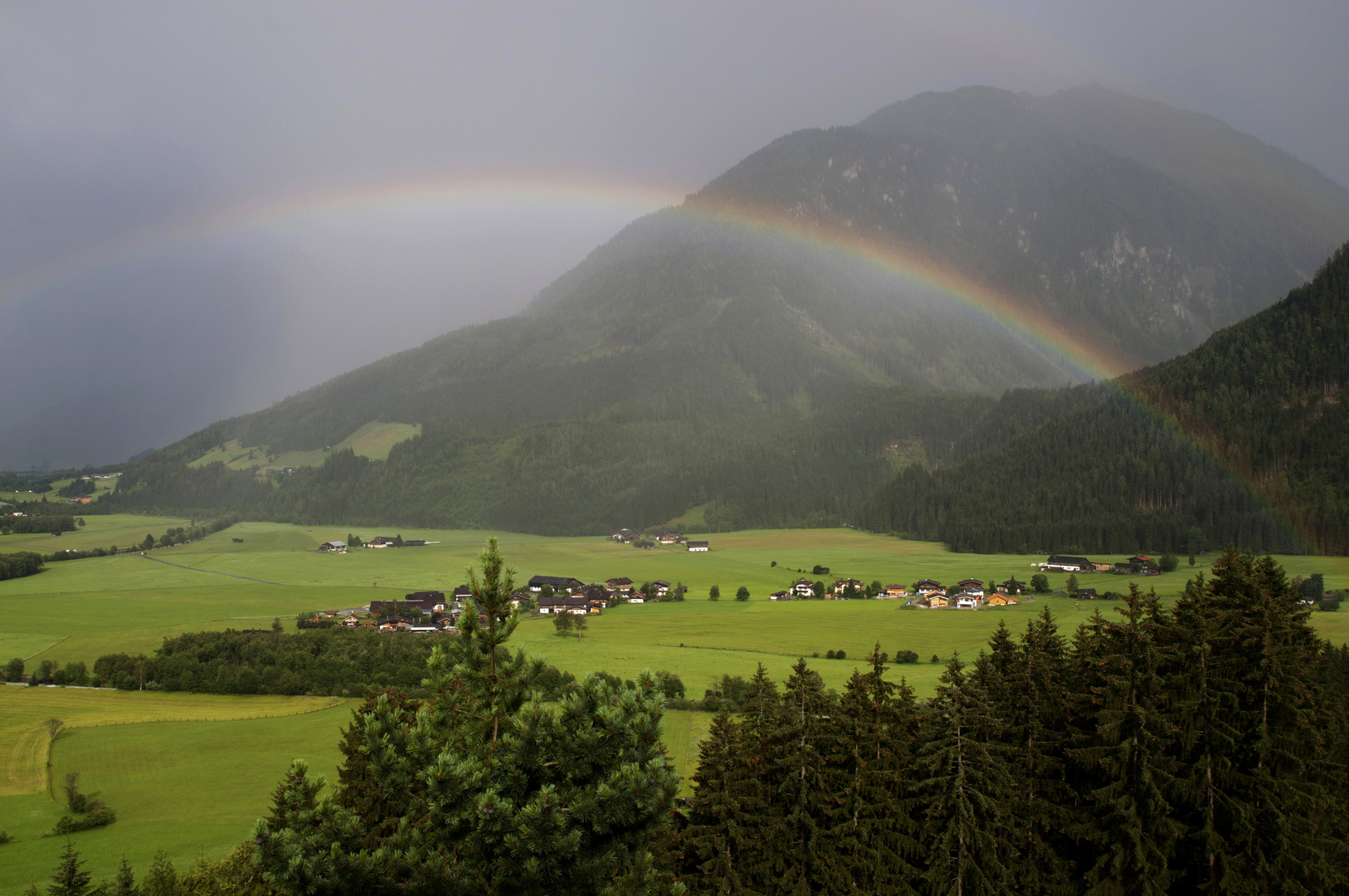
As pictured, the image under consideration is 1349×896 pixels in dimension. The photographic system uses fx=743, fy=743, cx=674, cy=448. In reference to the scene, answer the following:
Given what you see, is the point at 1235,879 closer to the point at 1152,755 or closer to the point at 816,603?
the point at 1152,755

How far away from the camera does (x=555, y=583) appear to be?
336ft

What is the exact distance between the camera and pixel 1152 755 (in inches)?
845

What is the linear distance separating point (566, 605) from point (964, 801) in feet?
229

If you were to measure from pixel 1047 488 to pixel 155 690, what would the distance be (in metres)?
136

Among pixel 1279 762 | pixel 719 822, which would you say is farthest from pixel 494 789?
pixel 1279 762

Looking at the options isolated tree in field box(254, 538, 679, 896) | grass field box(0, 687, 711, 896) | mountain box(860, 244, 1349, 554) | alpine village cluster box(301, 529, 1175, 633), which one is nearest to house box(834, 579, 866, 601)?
alpine village cluster box(301, 529, 1175, 633)

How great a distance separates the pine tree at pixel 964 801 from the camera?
2194 cm

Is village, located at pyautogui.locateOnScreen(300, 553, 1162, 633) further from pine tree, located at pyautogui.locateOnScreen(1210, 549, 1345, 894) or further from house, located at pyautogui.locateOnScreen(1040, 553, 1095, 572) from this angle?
pine tree, located at pyautogui.locateOnScreen(1210, 549, 1345, 894)

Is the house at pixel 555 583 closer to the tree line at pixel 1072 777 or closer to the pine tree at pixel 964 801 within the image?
the tree line at pixel 1072 777

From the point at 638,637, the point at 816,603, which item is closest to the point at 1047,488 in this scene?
the point at 816,603

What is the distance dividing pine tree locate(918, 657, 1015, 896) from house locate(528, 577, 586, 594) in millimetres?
80447

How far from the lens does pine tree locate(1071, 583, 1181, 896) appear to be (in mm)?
21109

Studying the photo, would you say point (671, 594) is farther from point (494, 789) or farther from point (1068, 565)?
point (494, 789)

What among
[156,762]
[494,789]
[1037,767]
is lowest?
[156,762]
